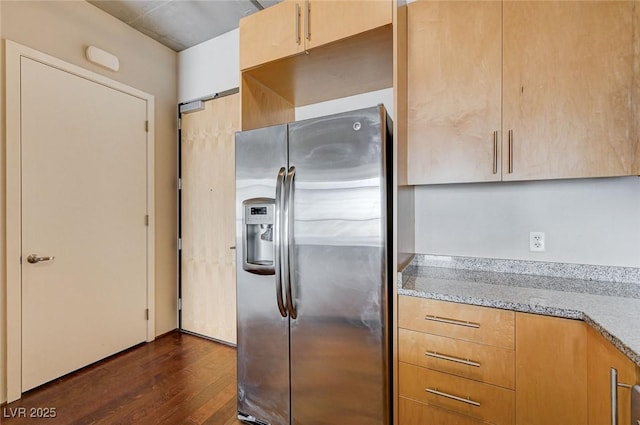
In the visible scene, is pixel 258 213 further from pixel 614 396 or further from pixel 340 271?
pixel 614 396

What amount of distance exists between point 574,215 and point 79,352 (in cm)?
343

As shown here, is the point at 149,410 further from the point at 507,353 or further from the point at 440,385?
the point at 507,353

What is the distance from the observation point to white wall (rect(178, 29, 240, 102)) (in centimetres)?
271

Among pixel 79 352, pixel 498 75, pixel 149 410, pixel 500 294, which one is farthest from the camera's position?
pixel 79 352

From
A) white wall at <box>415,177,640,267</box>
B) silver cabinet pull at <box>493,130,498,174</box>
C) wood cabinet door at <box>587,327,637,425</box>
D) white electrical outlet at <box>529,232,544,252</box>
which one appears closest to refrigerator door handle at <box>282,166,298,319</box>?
white wall at <box>415,177,640,267</box>

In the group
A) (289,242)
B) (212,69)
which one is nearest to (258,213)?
(289,242)

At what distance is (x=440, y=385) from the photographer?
1380mm

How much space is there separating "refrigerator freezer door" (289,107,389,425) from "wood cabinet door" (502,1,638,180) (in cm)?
68

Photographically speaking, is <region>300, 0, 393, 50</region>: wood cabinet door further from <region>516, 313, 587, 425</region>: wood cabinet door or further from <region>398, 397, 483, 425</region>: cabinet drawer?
<region>398, 397, 483, 425</region>: cabinet drawer

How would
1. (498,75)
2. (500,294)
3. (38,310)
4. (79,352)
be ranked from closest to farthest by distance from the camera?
(500,294)
(498,75)
(38,310)
(79,352)

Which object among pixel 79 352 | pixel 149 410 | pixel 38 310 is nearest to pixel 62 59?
pixel 38 310

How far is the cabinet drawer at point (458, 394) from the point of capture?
50.0 inches

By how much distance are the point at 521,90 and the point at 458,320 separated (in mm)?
1109

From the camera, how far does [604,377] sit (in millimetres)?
1026
